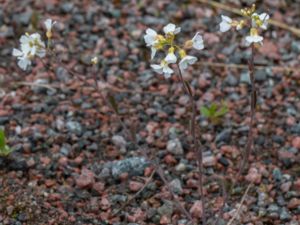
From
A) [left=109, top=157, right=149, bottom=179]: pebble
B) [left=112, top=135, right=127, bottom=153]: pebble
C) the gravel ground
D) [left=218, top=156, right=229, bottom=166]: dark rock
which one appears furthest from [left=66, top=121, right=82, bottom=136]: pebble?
[left=218, top=156, right=229, bottom=166]: dark rock

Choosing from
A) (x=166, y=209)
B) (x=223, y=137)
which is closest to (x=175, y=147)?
(x=223, y=137)

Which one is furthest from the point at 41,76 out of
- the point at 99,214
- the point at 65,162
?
the point at 99,214

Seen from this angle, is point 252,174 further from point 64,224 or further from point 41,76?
point 41,76

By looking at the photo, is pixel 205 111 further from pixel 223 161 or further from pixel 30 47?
pixel 30 47

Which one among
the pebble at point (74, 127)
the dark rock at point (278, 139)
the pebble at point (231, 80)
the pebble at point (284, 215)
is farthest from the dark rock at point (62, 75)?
the pebble at point (284, 215)

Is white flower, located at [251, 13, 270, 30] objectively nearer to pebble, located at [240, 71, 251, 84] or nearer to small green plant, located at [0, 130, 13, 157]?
small green plant, located at [0, 130, 13, 157]

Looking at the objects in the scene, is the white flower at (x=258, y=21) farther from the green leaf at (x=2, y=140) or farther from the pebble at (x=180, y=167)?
the green leaf at (x=2, y=140)
